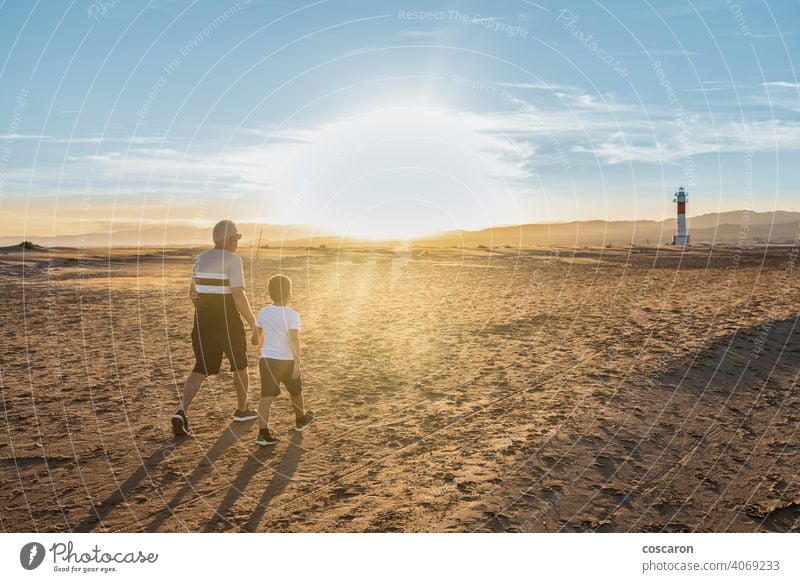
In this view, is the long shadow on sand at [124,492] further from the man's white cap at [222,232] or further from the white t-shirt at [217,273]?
the man's white cap at [222,232]

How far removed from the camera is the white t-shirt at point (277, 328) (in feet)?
20.0

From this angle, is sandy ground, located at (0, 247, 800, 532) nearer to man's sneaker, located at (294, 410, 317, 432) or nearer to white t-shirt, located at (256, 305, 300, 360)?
man's sneaker, located at (294, 410, 317, 432)

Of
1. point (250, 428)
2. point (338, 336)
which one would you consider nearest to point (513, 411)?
point (250, 428)

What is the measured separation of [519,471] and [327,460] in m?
1.93

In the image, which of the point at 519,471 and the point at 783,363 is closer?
the point at 519,471

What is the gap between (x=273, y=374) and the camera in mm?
6203

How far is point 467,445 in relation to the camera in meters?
6.26

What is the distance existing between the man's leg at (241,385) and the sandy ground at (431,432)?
0.30 m

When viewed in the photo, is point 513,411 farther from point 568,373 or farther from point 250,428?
point 250,428

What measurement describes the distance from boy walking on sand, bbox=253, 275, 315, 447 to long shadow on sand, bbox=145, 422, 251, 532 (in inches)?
16.5

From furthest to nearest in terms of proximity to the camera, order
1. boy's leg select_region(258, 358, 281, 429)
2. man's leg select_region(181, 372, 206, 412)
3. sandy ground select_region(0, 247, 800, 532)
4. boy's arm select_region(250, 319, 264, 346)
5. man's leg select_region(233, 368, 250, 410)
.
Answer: man's leg select_region(233, 368, 250, 410)
man's leg select_region(181, 372, 206, 412)
boy's leg select_region(258, 358, 281, 429)
boy's arm select_region(250, 319, 264, 346)
sandy ground select_region(0, 247, 800, 532)

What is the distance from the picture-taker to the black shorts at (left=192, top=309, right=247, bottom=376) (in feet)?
20.7

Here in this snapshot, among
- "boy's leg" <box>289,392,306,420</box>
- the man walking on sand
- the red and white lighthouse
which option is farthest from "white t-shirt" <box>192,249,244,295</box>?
the red and white lighthouse

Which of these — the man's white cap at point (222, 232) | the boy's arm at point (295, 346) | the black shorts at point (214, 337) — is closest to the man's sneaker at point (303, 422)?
the boy's arm at point (295, 346)
